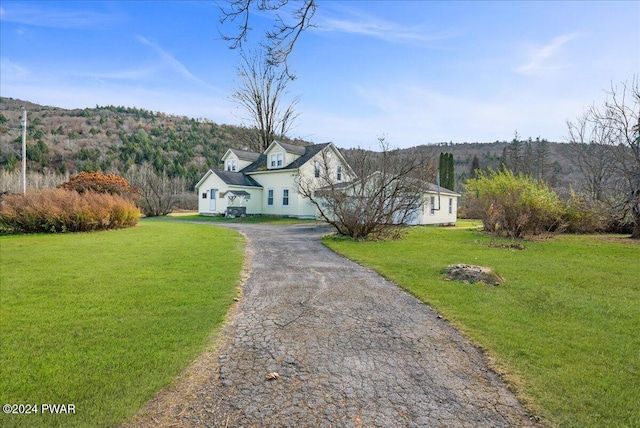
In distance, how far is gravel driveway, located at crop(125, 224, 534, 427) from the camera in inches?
102

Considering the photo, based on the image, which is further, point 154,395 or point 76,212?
point 76,212

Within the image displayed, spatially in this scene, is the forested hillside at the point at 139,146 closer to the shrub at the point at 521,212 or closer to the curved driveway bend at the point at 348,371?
the shrub at the point at 521,212

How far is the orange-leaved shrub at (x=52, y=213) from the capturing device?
46.9ft

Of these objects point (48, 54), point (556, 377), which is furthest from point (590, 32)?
point (48, 54)

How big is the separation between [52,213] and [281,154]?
16873 millimetres

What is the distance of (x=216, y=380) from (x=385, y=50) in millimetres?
7465

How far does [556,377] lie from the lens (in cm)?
319

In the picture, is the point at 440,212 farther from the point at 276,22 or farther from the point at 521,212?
the point at 276,22

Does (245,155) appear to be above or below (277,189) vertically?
above

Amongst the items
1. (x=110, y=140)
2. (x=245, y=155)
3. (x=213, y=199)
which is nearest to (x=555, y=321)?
(x=213, y=199)

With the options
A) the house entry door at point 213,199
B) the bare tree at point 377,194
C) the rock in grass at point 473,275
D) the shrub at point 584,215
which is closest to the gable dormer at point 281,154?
the house entry door at point 213,199

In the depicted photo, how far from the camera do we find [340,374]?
322 centimetres

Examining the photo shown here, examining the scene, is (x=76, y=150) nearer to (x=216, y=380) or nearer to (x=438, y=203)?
(x=438, y=203)

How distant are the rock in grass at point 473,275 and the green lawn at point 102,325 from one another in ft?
14.9
